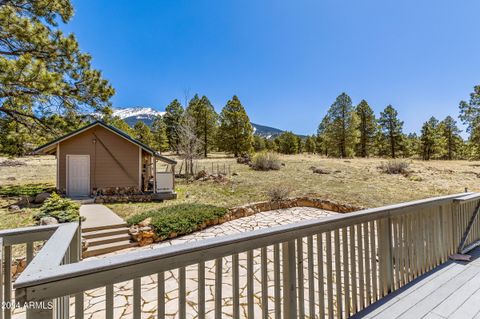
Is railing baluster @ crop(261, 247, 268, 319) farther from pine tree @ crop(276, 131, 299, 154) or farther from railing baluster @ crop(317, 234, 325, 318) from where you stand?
pine tree @ crop(276, 131, 299, 154)

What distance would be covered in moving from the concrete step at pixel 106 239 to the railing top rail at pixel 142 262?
503cm

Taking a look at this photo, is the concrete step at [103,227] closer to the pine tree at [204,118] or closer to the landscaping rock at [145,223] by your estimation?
the landscaping rock at [145,223]

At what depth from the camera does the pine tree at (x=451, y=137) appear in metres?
32.8

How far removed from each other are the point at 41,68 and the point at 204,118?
75.1ft

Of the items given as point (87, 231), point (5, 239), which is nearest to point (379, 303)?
point (5, 239)

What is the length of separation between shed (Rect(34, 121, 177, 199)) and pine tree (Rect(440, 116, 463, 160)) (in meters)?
41.1

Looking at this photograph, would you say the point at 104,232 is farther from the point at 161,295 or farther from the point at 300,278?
the point at 300,278

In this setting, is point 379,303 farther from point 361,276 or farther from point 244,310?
point 244,310

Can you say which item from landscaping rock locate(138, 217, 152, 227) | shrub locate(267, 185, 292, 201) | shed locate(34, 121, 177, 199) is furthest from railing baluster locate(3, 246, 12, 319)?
shed locate(34, 121, 177, 199)

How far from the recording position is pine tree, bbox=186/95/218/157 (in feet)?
101

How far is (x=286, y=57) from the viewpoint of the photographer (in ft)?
36.8

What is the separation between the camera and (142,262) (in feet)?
3.78

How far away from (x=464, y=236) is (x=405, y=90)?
10.7m

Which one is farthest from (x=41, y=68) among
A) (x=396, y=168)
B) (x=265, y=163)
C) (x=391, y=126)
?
(x=391, y=126)
